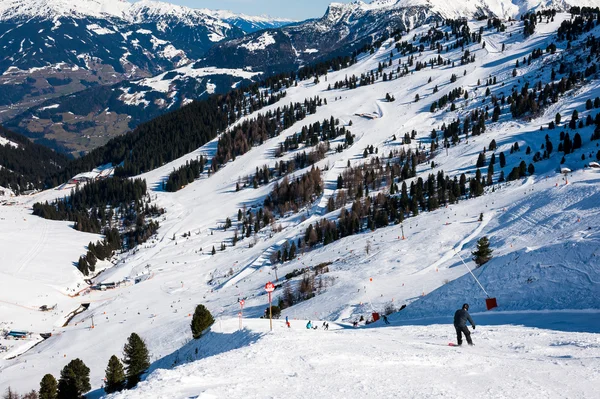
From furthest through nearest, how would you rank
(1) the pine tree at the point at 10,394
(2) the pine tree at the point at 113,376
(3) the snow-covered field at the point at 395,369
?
(1) the pine tree at the point at 10,394 → (2) the pine tree at the point at 113,376 → (3) the snow-covered field at the point at 395,369

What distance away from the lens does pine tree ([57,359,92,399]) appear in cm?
4550

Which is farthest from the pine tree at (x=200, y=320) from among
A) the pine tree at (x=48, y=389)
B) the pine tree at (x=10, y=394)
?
the pine tree at (x=10, y=394)

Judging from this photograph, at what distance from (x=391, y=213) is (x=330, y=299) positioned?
Answer: 57238 mm

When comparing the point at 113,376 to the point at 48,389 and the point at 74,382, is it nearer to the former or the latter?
the point at 74,382

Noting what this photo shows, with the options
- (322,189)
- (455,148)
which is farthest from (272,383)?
(455,148)

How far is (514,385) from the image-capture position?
1483cm

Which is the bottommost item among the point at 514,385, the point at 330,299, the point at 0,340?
the point at 0,340

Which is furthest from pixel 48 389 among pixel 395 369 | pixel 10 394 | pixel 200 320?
pixel 395 369

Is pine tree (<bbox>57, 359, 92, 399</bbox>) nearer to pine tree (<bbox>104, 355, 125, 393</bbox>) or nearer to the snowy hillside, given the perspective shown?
the snowy hillside

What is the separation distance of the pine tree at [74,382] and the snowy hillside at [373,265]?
3.02m

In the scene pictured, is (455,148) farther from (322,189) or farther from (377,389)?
(377,389)

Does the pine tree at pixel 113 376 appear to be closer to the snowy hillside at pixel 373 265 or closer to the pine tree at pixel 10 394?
the snowy hillside at pixel 373 265

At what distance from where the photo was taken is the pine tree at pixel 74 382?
45.5 m

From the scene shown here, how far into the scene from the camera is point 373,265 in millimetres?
69000
